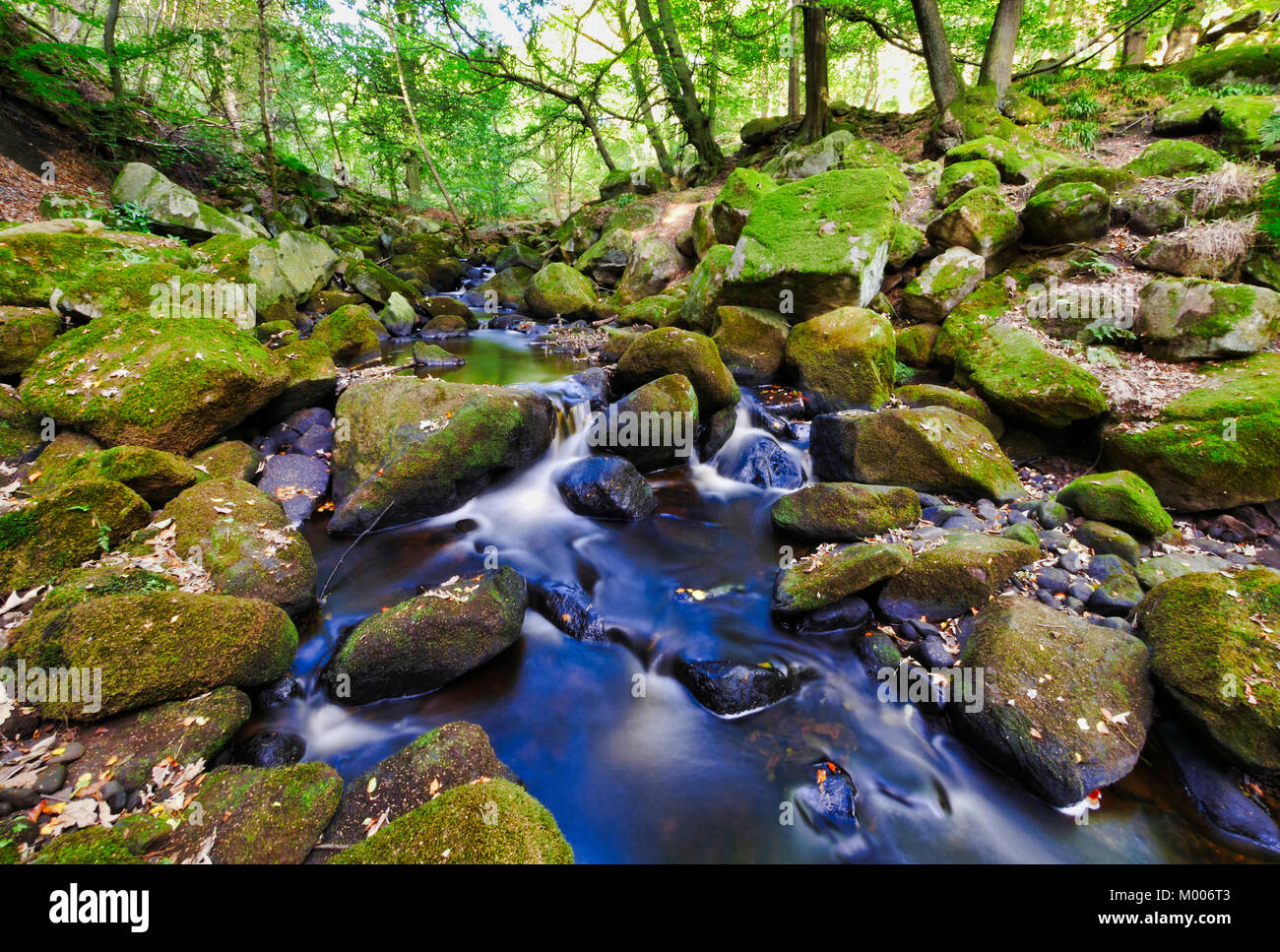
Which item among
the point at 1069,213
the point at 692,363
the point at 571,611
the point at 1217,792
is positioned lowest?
the point at 1217,792

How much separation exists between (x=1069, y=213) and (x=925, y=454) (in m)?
5.85

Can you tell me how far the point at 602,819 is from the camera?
3.32m

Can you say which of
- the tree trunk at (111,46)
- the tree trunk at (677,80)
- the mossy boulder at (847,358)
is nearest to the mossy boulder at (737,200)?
the mossy boulder at (847,358)

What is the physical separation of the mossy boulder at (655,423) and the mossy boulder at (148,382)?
4256 millimetres

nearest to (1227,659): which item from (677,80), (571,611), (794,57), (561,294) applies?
(571,611)

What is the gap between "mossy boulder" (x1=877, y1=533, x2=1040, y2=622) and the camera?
423cm

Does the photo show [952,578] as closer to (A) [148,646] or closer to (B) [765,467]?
(B) [765,467]

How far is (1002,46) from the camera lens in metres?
12.7

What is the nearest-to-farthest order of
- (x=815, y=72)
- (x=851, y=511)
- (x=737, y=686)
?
1. (x=737, y=686)
2. (x=851, y=511)
3. (x=815, y=72)

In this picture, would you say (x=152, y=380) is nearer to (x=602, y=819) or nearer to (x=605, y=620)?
(x=605, y=620)

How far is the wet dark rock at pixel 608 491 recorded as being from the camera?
618 cm

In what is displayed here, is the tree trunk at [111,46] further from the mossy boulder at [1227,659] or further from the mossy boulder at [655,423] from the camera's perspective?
the mossy boulder at [1227,659]

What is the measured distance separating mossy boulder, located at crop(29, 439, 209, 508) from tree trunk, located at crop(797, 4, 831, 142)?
678 inches

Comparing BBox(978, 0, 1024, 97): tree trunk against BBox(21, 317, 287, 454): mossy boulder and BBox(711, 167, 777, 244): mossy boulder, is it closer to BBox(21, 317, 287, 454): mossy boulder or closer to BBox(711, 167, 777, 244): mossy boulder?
BBox(711, 167, 777, 244): mossy boulder
